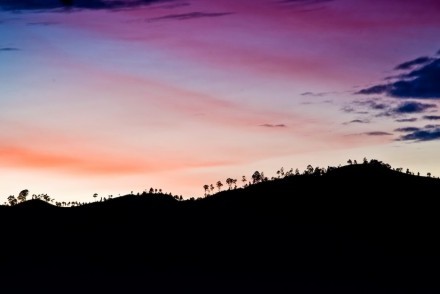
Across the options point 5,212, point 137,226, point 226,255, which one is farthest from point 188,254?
point 5,212

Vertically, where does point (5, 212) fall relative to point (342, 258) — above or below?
above

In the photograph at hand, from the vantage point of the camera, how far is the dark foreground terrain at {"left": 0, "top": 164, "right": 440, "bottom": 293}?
3856 centimetres

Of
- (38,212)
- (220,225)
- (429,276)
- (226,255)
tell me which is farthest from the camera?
(38,212)

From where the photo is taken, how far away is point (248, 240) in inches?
1732

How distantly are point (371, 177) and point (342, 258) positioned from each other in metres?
10.5

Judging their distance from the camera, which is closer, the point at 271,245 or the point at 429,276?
the point at 429,276

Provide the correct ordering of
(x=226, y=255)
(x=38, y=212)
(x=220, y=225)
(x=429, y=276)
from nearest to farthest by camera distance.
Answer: (x=429, y=276) → (x=226, y=255) → (x=220, y=225) → (x=38, y=212)

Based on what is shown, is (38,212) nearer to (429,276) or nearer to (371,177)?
(371,177)

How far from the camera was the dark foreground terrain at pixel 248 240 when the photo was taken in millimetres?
38562

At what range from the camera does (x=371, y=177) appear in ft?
168

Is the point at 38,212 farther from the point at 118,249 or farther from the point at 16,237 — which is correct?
the point at 118,249


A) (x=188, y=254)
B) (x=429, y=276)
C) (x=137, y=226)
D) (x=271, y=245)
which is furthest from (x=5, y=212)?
(x=429, y=276)

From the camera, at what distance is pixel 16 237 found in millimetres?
46875

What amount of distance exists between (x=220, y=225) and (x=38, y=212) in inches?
465
